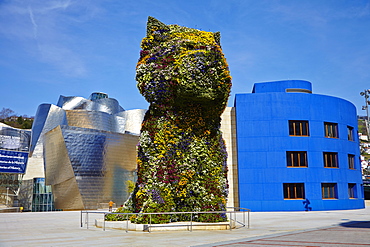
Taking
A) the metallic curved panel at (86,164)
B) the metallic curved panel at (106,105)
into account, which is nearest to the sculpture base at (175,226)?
the metallic curved panel at (86,164)

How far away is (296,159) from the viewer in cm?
3016

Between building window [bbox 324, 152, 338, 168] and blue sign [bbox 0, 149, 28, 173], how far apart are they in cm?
3347

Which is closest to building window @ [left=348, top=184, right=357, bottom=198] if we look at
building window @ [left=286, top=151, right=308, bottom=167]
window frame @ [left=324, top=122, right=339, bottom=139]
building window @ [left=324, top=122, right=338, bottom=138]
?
window frame @ [left=324, top=122, right=339, bottom=139]

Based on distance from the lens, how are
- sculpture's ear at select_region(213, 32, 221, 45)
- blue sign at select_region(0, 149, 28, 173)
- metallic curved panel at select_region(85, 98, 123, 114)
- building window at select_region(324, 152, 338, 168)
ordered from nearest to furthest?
sculpture's ear at select_region(213, 32, 221, 45) → building window at select_region(324, 152, 338, 168) → blue sign at select_region(0, 149, 28, 173) → metallic curved panel at select_region(85, 98, 123, 114)

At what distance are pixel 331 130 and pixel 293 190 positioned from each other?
666 cm

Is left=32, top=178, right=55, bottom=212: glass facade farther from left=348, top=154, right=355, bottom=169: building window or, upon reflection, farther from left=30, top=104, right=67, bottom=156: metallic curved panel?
left=348, top=154, right=355, bottom=169: building window

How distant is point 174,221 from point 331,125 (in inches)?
926

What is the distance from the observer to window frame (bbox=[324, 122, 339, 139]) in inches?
1235

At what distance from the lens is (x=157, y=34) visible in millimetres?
13898

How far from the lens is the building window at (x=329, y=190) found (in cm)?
3047

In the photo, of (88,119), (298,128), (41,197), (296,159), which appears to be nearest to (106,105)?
(88,119)

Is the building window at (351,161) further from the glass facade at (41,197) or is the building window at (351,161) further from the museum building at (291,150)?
the glass facade at (41,197)

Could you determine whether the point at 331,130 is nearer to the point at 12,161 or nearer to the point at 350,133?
the point at 350,133

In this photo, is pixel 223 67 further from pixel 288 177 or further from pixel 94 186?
pixel 94 186
